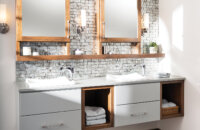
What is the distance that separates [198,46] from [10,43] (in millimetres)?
2235

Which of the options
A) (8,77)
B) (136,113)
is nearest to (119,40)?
(136,113)

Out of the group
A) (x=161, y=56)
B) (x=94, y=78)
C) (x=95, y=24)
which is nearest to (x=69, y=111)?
(x=94, y=78)

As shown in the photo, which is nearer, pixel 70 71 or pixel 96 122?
pixel 96 122

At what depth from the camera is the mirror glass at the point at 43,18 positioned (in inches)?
107

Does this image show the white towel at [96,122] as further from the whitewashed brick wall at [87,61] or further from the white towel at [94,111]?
the whitewashed brick wall at [87,61]

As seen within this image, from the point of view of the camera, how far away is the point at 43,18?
2.79m

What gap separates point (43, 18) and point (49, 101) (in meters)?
1.02

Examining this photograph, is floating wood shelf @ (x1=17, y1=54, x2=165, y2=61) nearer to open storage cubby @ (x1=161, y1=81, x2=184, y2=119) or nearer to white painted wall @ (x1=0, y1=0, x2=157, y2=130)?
white painted wall @ (x1=0, y1=0, x2=157, y2=130)

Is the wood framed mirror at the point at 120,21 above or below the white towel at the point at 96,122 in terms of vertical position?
above

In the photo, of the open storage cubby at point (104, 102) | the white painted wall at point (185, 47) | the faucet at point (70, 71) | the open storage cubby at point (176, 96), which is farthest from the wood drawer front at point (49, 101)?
the white painted wall at point (185, 47)

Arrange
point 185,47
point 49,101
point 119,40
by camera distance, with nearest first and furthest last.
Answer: point 49,101 < point 185,47 < point 119,40

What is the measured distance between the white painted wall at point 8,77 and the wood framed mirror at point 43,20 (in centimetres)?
11

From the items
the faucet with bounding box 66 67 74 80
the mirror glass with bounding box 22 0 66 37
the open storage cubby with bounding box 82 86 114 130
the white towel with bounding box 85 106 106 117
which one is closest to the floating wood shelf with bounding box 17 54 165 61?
the faucet with bounding box 66 67 74 80

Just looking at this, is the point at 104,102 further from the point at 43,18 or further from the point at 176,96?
the point at 43,18
